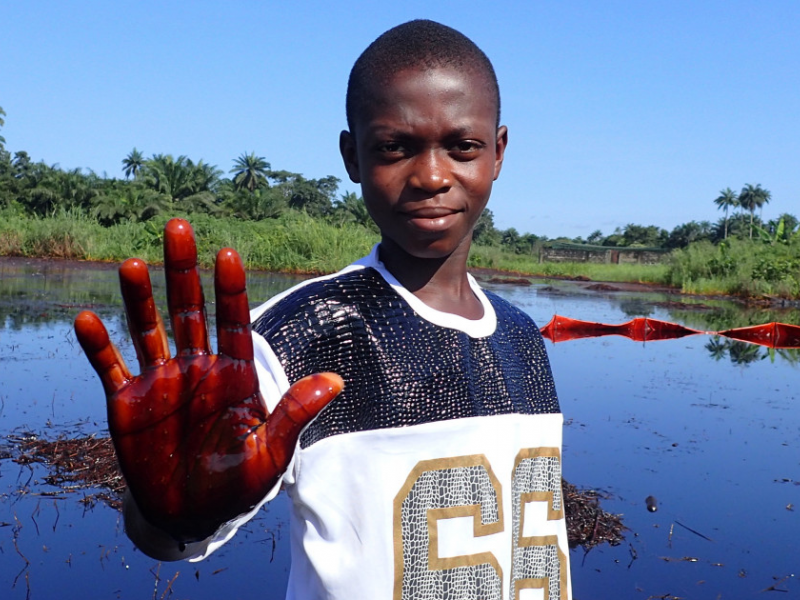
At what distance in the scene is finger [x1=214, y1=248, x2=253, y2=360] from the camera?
883mm

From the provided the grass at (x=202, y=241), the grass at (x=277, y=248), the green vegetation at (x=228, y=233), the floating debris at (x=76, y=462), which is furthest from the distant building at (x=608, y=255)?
the floating debris at (x=76, y=462)

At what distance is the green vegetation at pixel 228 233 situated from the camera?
25.2m

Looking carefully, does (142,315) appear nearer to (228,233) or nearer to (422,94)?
(422,94)

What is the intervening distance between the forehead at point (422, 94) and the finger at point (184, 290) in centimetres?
50

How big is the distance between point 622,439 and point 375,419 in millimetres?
5351

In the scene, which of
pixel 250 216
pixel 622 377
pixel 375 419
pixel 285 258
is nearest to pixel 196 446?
pixel 375 419

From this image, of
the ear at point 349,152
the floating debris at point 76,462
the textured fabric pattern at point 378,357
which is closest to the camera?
the textured fabric pattern at point 378,357

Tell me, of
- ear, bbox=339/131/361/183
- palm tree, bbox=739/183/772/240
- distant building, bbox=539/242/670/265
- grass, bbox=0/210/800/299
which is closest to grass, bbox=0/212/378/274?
grass, bbox=0/210/800/299

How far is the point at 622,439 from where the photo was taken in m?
6.16

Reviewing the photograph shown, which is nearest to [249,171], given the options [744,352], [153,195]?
[153,195]

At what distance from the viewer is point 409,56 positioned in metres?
1.29

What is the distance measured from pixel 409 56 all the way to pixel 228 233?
82.7 feet

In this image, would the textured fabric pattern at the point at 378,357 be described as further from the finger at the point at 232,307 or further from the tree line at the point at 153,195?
the tree line at the point at 153,195

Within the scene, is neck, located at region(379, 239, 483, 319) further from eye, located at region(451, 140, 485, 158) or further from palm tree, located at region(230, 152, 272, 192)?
palm tree, located at region(230, 152, 272, 192)
